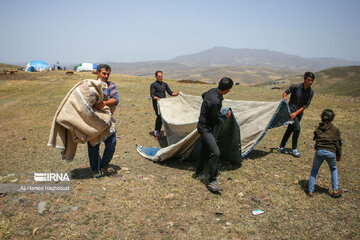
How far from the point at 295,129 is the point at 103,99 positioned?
5235 millimetres

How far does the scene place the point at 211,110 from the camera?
4566 mm

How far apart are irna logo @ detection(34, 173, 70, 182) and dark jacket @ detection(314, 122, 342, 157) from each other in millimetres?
5179

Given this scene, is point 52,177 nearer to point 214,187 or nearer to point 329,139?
point 214,187

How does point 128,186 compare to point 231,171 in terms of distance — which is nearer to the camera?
point 128,186

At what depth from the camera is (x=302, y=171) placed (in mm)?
5832

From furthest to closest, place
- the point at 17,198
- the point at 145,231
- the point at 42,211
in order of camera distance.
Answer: the point at 17,198, the point at 42,211, the point at 145,231

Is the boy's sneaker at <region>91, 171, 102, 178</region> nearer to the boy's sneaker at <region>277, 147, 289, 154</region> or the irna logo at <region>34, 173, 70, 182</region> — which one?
the irna logo at <region>34, 173, 70, 182</region>

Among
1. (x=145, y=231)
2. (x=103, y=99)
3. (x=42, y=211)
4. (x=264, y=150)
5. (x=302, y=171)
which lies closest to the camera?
(x=145, y=231)

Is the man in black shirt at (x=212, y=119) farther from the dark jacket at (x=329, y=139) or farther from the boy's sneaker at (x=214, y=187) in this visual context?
the dark jacket at (x=329, y=139)

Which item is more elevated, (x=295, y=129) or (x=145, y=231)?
(x=295, y=129)

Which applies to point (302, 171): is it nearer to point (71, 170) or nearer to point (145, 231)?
point (145, 231)

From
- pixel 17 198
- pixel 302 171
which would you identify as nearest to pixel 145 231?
pixel 17 198

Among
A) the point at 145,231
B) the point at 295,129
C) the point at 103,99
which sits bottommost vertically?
the point at 145,231

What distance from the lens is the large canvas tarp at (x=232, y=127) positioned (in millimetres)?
5750
